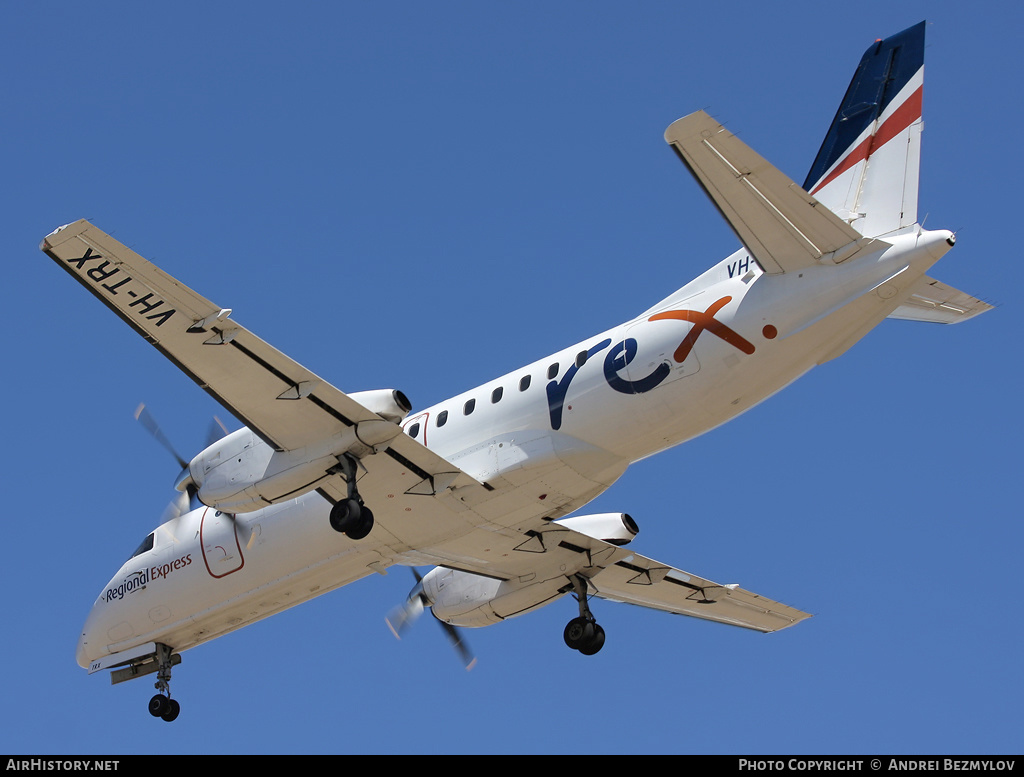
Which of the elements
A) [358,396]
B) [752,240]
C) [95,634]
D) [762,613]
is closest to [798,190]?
[752,240]

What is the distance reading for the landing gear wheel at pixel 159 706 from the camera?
76.0ft

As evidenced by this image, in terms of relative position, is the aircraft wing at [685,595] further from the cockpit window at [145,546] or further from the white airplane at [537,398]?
the cockpit window at [145,546]

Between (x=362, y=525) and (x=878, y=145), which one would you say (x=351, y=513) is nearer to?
(x=362, y=525)

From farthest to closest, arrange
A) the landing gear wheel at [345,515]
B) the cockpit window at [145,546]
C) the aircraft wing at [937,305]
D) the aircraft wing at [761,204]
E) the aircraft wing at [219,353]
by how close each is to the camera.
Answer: the cockpit window at [145,546] < the landing gear wheel at [345,515] < the aircraft wing at [937,305] < the aircraft wing at [219,353] < the aircraft wing at [761,204]

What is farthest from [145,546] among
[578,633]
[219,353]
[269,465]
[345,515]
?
[578,633]

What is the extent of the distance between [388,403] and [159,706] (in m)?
8.50

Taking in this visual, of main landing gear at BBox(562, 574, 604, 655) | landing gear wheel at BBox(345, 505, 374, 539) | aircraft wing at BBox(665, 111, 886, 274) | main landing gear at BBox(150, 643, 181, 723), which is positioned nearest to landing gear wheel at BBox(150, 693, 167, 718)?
main landing gear at BBox(150, 643, 181, 723)

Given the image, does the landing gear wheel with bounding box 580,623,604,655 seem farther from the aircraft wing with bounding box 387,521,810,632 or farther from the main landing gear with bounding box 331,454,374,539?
the main landing gear with bounding box 331,454,374,539

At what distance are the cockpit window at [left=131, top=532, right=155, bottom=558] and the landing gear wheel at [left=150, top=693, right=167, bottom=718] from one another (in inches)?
107

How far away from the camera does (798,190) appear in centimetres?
1719

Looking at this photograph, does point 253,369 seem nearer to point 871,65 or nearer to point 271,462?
point 271,462

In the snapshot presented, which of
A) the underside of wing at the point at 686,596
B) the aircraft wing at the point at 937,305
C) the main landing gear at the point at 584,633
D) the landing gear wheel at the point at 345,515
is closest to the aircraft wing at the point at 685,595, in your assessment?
the underside of wing at the point at 686,596

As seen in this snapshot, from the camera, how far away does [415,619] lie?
81.8 ft

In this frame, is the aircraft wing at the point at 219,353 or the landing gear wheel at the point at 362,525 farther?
the landing gear wheel at the point at 362,525
